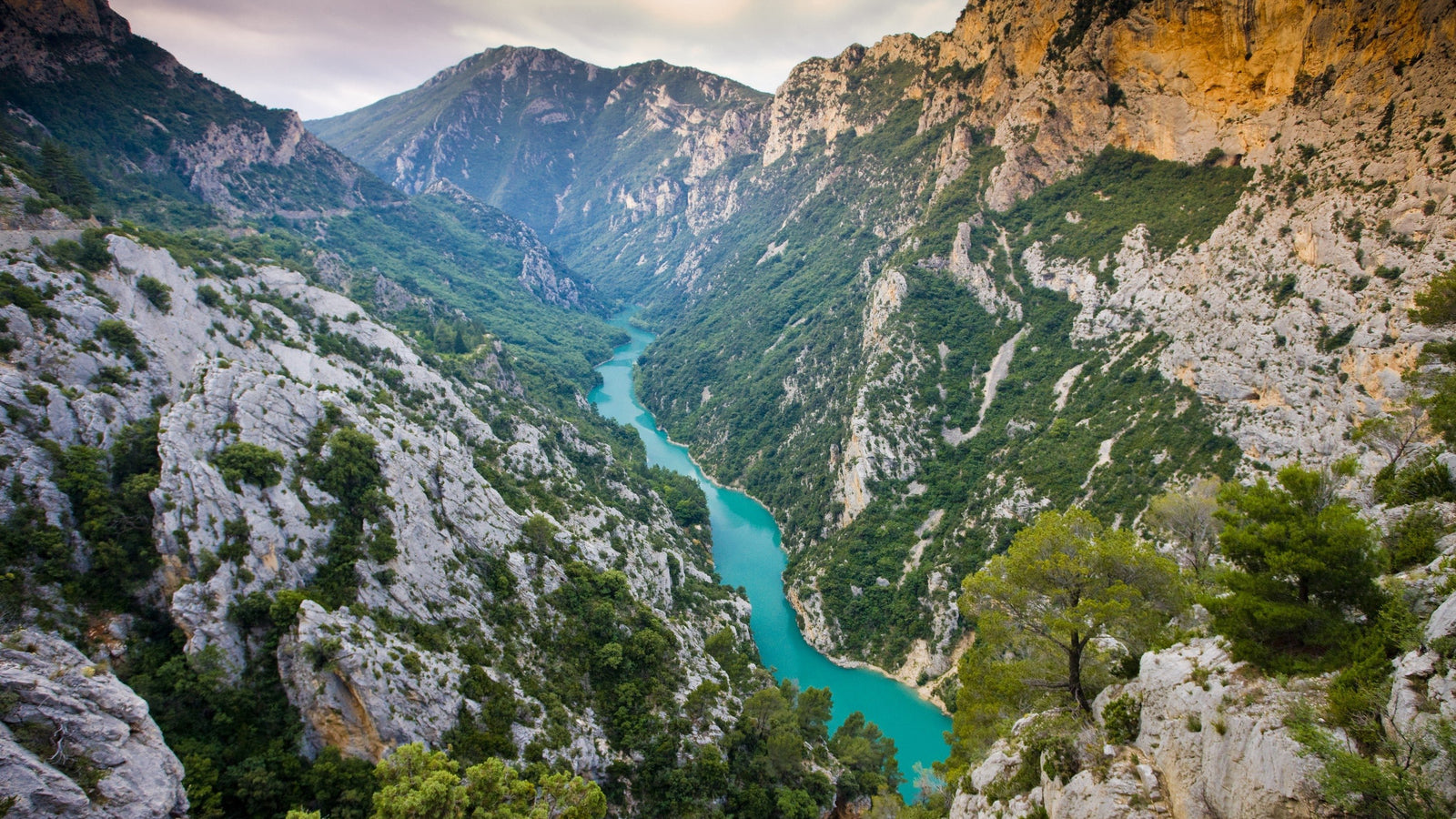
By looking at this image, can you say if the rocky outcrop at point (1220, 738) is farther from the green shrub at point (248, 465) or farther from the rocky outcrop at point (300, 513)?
the green shrub at point (248, 465)

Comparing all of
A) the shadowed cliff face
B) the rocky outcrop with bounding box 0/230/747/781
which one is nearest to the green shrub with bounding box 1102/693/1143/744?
the rocky outcrop with bounding box 0/230/747/781

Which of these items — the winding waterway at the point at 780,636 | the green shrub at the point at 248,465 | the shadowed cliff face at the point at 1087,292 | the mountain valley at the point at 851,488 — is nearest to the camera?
the mountain valley at the point at 851,488

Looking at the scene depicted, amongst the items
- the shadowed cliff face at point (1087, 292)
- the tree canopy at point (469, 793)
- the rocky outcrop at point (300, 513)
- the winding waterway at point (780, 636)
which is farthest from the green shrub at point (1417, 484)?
the rocky outcrop at point (300, 513)

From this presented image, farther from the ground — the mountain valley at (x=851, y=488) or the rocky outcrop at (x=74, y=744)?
the mountain valley at (x=851, y=488)

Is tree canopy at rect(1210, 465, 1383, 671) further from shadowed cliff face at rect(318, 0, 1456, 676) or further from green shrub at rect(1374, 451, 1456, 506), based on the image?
shadowed cliff face at rect(318, 0, 1456, 676)

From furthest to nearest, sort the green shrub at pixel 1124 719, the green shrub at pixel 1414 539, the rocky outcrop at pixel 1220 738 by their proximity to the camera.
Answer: the green shrub at pixel 1124 719 < the green shrub at pixel 1414 539 < the rocky outcrop at pixel 1220 738

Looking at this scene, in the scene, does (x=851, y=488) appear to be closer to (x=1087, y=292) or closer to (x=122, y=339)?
(x=1087, y=292)

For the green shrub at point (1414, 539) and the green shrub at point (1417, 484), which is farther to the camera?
the green shrub at point (1417, 484)

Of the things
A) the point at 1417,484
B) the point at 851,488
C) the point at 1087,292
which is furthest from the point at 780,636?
the point at 1417,484
